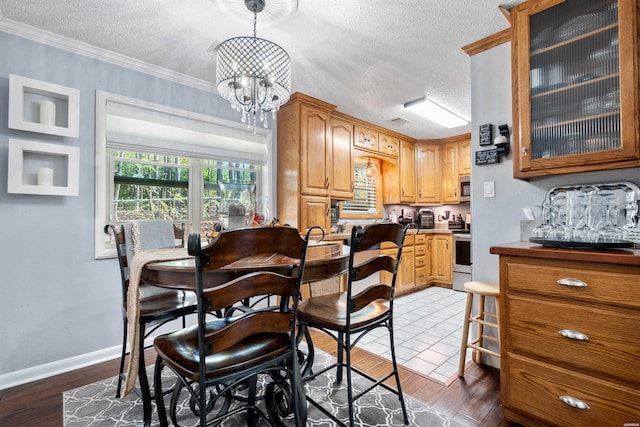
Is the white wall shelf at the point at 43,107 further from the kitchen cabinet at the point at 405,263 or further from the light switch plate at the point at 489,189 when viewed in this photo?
the kitchen cabinet at the point at 405,263

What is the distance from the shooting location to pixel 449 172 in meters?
5.22

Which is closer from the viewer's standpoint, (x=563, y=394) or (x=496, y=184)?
(x=563, y=394)

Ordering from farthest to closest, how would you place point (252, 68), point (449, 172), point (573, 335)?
point (449, 172)
point (252, 68)
point (573, 335)

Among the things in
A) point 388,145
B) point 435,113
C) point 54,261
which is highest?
point 435,113

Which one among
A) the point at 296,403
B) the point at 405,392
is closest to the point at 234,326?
the point at 296,403

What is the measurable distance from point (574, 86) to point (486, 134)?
60 cm

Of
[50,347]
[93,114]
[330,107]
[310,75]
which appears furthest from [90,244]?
[330,107]

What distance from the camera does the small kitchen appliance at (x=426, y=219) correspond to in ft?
17.8

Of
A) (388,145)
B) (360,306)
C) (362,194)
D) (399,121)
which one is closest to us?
(360,306)

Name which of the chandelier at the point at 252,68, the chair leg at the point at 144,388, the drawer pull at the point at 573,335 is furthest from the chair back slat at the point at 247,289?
the chandelier at the point at 252,68

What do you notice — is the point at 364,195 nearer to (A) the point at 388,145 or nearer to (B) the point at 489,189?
(A) the point at 388,145

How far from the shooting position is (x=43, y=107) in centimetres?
213

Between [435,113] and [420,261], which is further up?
[435,113]

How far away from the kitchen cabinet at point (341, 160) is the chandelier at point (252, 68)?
1.75 metres
